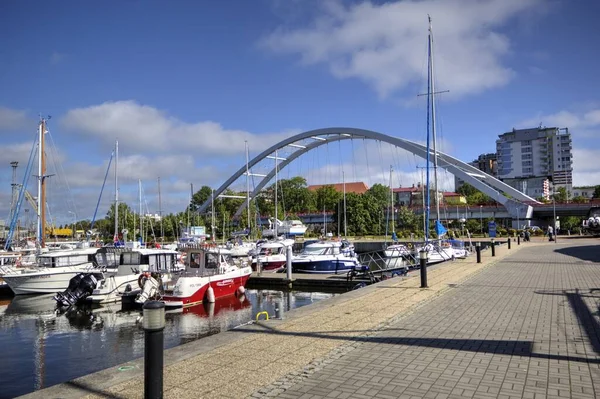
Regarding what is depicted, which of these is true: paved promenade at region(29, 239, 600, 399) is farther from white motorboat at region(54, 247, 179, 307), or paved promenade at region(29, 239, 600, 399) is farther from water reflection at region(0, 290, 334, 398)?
white motorboat at region(54, 247, 179, 307)

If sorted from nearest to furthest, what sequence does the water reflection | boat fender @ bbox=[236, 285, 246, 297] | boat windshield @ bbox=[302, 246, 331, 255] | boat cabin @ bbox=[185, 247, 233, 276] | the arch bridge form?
the water reflection, boat cabin @ bbox=[185, 247, 233, 276], boat fender @ bbox=[236, 285, 246, 297], boat windshield @ bbox=[302, 246, 331, 255], the arch bridge

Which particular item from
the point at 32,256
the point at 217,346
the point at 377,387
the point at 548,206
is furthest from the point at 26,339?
the point at 548,206

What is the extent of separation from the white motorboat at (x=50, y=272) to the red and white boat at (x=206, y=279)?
887cm

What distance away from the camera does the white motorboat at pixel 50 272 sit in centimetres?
2845

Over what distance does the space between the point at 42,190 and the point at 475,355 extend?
42618 millimetres

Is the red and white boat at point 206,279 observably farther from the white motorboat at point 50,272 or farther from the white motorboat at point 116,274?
the white motorboat at point 50,272

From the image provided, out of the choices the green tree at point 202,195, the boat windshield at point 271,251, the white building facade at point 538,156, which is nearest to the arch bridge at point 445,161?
the boat windshield at point 271,251

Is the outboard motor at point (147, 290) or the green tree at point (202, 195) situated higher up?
the green tree at point (202, 195)

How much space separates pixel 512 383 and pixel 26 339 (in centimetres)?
1731

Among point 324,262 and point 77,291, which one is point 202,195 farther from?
point 77,291

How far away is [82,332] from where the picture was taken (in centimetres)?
1856

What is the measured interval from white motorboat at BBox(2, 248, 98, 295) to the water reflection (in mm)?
729

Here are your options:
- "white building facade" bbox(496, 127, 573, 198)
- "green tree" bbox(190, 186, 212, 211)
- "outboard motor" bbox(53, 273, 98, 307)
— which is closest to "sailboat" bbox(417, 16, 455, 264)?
"outboard motor" bbox(53, 273, 98, 307)

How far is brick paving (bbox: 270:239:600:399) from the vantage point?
614 cm
